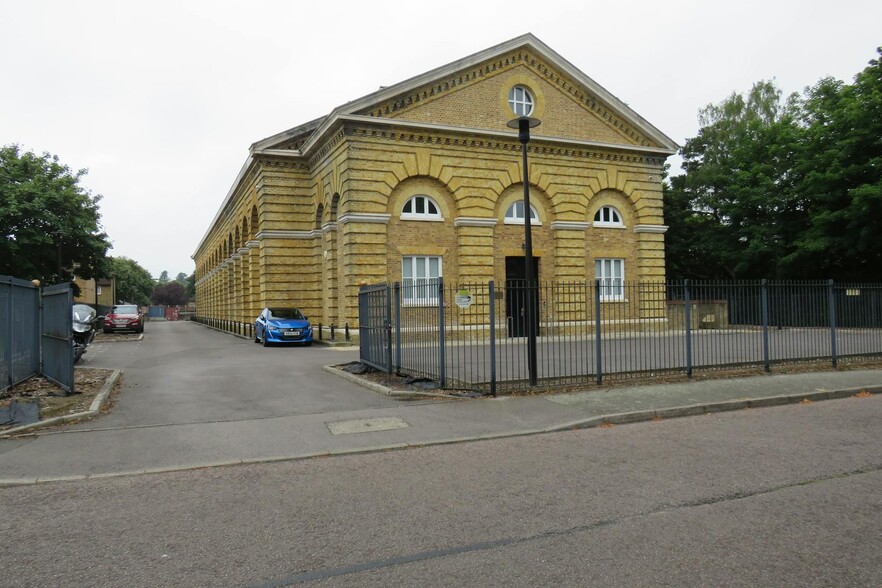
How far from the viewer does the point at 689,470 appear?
6.07 metres

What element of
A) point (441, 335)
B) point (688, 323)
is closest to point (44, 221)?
point (441, 335)

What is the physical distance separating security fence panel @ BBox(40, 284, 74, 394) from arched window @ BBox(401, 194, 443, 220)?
13.5 metres

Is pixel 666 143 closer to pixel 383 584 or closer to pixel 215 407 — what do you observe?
pixel 215 407

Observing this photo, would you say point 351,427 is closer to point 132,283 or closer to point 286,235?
point 286,235

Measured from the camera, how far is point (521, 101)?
25.6 metres

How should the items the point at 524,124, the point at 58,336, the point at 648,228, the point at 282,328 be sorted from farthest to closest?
the point at 648,228 → the point at 282,328 → the point at 524,124 → the point at 58,336

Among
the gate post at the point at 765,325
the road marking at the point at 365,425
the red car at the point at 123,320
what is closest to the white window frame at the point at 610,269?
the gate post at the point at 765,325

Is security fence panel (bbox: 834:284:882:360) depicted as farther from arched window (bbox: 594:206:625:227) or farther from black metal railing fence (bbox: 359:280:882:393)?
arched window (bbox: 594:206:625:227)

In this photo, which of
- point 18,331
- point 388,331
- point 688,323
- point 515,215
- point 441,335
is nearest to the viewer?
point 18,331

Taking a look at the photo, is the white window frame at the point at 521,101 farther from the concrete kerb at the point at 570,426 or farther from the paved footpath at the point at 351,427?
the concrete kerb at the point at 570,426

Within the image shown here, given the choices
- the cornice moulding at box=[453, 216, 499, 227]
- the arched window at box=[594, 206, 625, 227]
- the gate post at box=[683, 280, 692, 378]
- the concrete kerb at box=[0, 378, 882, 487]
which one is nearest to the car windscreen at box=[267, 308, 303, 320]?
the cornice moulding at box=[453, 216, 499, 227]

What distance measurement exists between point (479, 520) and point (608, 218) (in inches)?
956

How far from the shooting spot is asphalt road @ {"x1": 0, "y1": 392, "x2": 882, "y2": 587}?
3816 millimetres

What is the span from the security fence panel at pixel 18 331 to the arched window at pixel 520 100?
19009mm
